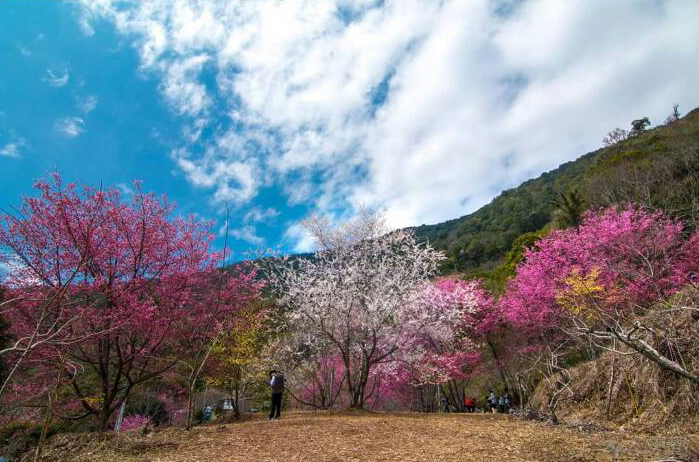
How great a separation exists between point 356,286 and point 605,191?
20.2m

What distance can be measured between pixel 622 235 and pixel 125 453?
1603 centimetres

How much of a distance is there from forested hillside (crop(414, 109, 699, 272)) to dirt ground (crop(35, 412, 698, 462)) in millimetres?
16462

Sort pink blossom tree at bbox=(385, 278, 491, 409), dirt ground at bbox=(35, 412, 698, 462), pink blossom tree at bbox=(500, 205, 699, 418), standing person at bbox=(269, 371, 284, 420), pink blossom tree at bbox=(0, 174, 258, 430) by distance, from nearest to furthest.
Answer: dirt ground at bbox=(35, 412, 698, 462)
pink blossom tree at bbox=(0, 174, 258, 430)
standing person at bbox=(269, 371, 284, 420)
pink blossom tree at bbox=(385, 278, 491, 409)
pink blossom tree at bbox=(500, 205, 699, 418)

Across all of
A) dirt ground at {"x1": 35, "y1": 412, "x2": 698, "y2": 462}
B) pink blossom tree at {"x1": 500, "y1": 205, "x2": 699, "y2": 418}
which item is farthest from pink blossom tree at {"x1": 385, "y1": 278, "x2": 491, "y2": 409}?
dirt ground at {"x1": 35, "y1": 412, "x2": 698, "y2": 462}

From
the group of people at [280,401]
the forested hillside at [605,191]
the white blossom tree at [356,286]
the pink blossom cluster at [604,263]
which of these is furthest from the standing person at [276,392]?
the forested hillside at [605,191]

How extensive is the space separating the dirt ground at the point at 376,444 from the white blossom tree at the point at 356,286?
3674 millimetres

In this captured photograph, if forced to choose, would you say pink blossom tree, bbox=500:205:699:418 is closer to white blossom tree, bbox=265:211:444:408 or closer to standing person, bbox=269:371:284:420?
white blossom tree, bbox=265:211:444:408

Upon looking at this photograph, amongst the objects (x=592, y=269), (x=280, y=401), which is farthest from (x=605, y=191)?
(x=280, y=401)

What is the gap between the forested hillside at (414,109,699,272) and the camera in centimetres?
1983

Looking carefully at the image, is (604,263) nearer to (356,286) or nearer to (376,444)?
(356,286)

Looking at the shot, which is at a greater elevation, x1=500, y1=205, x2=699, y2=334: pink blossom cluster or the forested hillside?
the forested hillside

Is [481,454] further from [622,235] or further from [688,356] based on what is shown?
[622,235]

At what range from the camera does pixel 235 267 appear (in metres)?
11.8

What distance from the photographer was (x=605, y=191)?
23.0 metres
